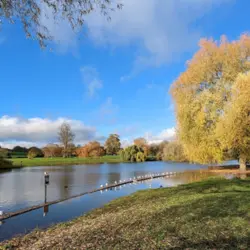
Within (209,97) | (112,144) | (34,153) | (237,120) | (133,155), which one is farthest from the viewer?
(112,144)

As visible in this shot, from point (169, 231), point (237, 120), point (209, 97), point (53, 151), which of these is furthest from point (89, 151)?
point (169, 231)

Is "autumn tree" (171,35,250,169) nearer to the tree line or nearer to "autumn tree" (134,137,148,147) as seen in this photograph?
the tree line

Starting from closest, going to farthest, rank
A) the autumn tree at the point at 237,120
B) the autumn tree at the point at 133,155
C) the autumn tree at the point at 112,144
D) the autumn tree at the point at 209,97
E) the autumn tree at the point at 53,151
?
1. the autumn tree at the point at 237,120
2. the autumn tree at the point at 209,97
3. the autumn tree at the point at 133,155
4. the autumn tree at the point at 53,151
5. the autumn tree at the point at 112,144

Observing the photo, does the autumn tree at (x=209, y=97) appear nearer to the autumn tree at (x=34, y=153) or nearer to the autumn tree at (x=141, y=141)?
the autumn tree at (x=34, y=153)

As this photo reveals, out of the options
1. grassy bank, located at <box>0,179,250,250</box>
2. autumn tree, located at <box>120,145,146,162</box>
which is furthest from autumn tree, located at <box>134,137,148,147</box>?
grassy bank, located at <box>0,179,250,250</box>

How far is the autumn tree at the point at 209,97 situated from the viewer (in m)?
29.2

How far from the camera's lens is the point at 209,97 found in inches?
1148

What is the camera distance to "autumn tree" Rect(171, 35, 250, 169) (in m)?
29.2

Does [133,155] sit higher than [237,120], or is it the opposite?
[237,120]

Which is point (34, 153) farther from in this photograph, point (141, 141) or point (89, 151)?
point (141, 141)

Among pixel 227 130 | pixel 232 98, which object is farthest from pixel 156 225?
pixel 232 98

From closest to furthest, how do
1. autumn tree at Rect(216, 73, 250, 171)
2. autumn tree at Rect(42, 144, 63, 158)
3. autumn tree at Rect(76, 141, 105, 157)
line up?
autumn tree at Rect(216, 73, 250, 171) → autumn tree at Rect(42, 144, 63, 158) → autumn tree at Rect(76, 141, 105, 157)

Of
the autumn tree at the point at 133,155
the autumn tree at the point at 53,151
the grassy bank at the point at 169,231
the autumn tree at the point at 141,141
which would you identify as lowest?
the grassy bank at the point at 169,231

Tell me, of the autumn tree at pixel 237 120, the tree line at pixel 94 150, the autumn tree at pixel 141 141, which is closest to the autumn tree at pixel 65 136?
the tree line at pixel 94 150
